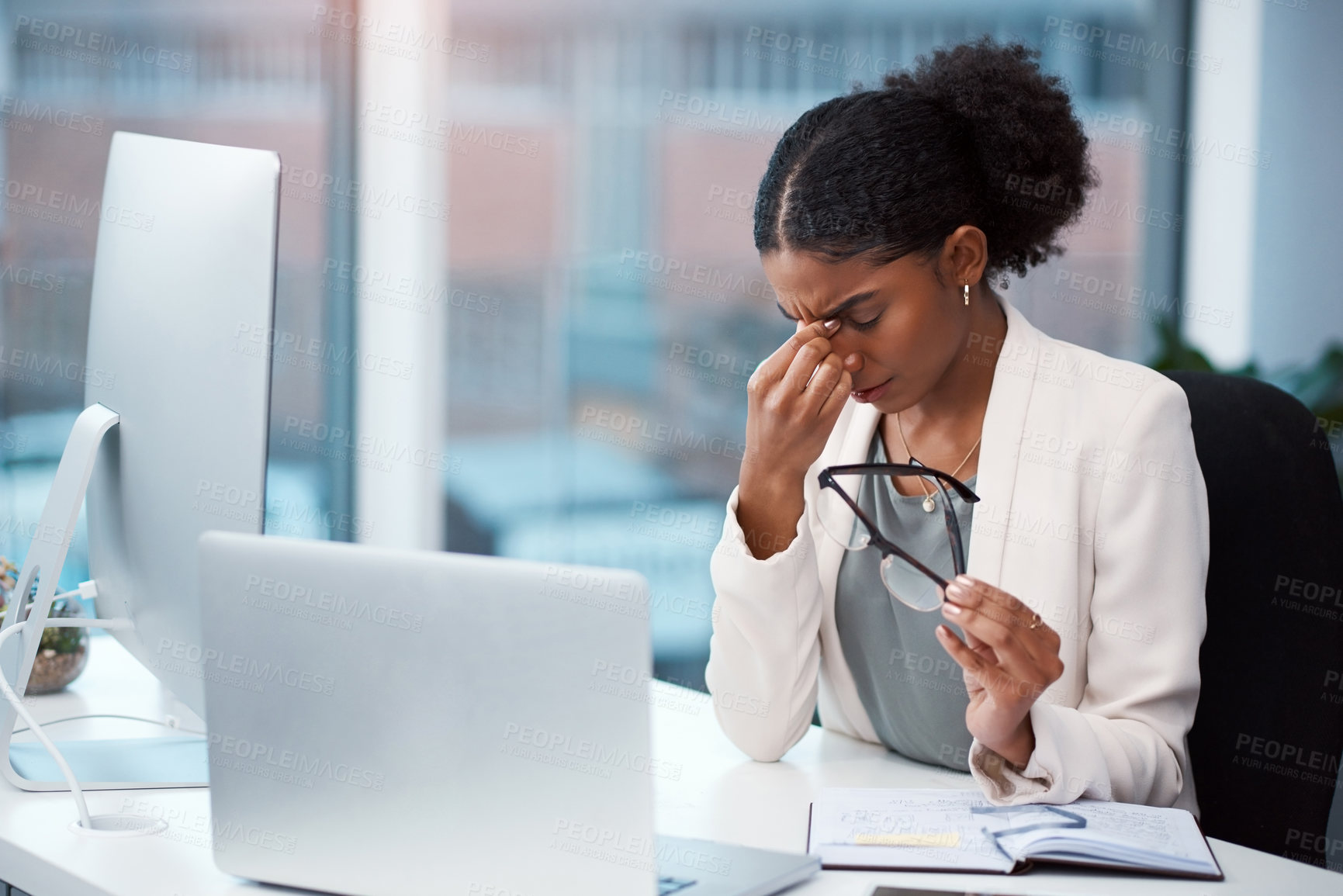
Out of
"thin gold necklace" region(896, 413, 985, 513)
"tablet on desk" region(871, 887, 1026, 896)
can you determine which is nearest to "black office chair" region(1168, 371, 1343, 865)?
"thin gold necklace" region(896, 413, 985, 513)

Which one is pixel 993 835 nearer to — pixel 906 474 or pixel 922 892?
pixel 922 892

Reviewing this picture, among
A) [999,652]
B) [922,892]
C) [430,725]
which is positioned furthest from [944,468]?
[430,725]

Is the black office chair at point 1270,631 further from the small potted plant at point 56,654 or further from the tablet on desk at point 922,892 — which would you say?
the small potted plant at point 56,654

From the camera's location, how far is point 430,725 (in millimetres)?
806

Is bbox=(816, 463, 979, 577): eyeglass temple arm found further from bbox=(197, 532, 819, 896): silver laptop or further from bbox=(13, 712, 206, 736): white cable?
bbox=(13, 712, 206, 736): white cable

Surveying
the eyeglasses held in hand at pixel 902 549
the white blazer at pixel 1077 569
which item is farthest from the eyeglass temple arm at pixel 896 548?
the white blazer at pixel 1077 569

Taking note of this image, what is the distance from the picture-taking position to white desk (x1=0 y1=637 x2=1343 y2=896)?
0.89 m

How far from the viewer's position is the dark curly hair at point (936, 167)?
124cm

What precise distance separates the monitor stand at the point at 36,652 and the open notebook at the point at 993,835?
1.94 feet

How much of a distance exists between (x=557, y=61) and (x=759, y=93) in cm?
55

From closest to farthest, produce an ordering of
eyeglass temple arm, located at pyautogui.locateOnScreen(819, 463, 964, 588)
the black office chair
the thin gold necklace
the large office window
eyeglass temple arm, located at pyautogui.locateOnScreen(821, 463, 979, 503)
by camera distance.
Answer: eyeglass temple arm, located at pyautogui.locateOnScreen(819, 463, 964, 588) < eyeglass temple arm, located at pyautogui.locateOnScreen(821, 463, 979, 503) < the black office chair < the thin gold necklace < the large office window

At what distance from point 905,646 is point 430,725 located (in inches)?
26.4

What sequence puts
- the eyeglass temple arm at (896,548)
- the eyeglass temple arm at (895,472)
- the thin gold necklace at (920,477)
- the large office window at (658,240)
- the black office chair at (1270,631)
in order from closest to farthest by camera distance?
the eyeglass temple arm at (896,548)
the eyeglass temple arm at (895,472)
the black office chair at (1270,631)
the thin gold necklace at (920,477)
the large office window at (658,240)

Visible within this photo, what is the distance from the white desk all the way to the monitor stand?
0.8 inches
